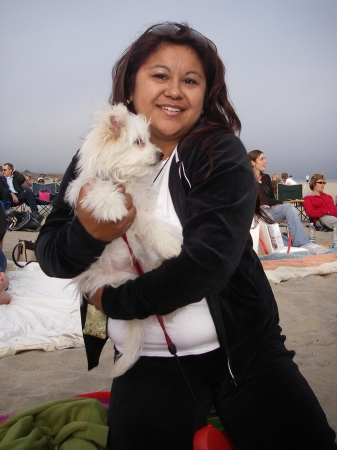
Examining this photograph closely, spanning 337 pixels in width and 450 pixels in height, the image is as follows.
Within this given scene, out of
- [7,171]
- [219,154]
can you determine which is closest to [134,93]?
[219,154]

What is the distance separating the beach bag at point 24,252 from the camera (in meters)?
6.13

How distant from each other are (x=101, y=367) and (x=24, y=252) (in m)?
3.85

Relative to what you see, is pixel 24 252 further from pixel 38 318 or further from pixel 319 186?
pixel 319 186

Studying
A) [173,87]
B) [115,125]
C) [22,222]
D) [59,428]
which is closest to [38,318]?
[59,428]

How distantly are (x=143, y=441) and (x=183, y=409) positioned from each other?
17 centimetres

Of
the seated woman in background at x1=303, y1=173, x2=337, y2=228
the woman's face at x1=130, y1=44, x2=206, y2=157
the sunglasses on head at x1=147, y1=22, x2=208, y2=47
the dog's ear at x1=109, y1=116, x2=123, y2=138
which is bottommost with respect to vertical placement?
the seated woman in background at x1=303, y1=173, x2=337, y2=228

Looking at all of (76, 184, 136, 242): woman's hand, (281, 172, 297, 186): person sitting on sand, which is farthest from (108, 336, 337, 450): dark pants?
(281, 172, 297, 186): person sitting on sand

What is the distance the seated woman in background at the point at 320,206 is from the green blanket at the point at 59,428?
29.9 feet

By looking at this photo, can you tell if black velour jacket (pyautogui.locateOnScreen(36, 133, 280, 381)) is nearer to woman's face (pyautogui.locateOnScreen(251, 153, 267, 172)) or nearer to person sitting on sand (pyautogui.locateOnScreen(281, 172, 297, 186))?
woman's face (pyautogui.locateOnScreen(251, 153, 267, 172))

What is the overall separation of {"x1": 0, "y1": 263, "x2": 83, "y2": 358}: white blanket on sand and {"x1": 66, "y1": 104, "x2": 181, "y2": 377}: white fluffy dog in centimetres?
97

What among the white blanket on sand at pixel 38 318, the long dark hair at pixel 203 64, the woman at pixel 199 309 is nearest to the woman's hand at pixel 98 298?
the woman at pixel 199 309

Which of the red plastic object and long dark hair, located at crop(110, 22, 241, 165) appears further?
long dark hair, located at crop(110, 22, 241, 165)

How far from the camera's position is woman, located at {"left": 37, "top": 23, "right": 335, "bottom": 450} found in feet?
4.36

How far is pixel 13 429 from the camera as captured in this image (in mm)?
1459
